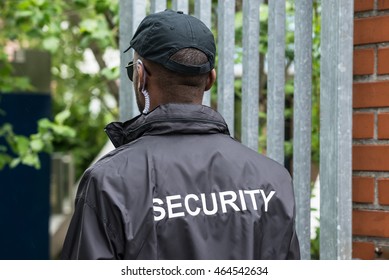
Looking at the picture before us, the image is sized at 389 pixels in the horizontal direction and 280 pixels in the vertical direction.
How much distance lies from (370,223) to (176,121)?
1.00m

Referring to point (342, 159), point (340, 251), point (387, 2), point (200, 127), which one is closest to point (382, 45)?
point (387, 2)

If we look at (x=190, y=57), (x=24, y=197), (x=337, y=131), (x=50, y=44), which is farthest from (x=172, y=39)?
(x=24, y=197)

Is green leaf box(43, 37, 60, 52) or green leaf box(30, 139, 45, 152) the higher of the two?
green leaf box(43, 37, 60, 52)

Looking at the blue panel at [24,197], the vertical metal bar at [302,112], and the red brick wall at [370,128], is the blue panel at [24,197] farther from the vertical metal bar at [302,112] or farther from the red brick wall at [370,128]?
the red brick wall at [370,128]

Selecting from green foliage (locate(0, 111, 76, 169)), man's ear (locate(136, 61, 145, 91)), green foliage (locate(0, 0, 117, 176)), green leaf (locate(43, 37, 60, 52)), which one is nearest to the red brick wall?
man's ear (locate(136, 61, 145, 91))

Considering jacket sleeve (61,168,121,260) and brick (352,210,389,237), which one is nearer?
jacket sleeve (61,168,121,260)

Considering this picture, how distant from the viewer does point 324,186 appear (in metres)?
2.66

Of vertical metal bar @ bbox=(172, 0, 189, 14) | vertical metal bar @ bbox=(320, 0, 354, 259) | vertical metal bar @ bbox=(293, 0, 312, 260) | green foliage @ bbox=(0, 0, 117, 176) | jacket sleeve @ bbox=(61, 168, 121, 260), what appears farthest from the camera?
green foliage @ bbox=(0, 0, 117, 176)

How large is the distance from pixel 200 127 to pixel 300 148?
32.5 inches

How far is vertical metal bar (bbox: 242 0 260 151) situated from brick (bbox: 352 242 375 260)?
0.56 m

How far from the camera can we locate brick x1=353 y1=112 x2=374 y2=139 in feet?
8.76

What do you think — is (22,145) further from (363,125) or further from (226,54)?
(363,125)

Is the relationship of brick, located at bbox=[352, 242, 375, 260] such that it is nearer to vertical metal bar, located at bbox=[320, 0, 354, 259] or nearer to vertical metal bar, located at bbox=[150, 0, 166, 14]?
vertical metal bar, located at bbox=[320, 0, 354, 259]

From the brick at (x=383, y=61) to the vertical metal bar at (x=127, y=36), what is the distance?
0.93 m
